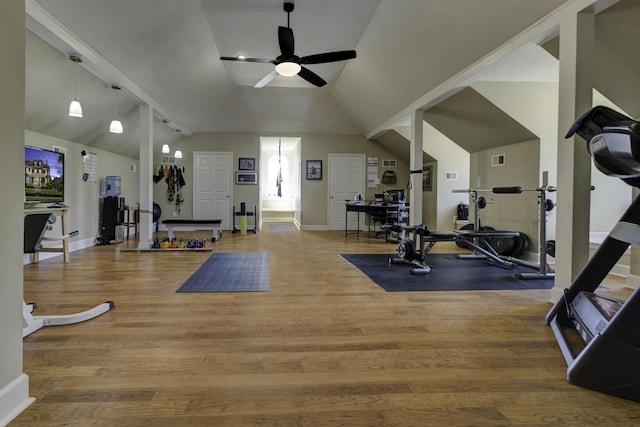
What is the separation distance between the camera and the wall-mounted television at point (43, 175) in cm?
436

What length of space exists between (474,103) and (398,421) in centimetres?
495

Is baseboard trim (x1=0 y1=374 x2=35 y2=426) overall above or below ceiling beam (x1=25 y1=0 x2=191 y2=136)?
below

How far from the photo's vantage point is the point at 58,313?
8.39 ft

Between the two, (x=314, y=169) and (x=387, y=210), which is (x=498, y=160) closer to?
(x=387, y=210)

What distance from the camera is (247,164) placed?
9211 millimetres

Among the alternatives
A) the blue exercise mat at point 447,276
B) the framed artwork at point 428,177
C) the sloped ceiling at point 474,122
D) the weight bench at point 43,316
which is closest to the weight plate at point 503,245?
the blue exercise mat at point 447,276

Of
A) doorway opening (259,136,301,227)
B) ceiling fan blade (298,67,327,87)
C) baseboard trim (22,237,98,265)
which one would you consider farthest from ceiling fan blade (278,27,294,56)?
doorway opening (259,136,301,227)

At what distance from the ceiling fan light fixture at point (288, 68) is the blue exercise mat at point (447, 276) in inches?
107

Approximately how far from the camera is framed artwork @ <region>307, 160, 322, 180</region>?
30.7 ft

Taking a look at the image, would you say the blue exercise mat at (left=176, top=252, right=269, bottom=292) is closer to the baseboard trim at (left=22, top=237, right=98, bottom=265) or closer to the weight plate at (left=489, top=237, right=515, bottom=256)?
the baseboard trim at (left=22, top=237, right=98, bottom=265)

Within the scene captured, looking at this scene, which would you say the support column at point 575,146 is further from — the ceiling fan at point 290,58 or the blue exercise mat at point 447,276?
the ceiling fan at point 290,58

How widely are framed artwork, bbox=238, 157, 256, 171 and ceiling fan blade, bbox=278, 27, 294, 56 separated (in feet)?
17.1

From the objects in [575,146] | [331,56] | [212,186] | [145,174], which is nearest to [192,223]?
[145,174]

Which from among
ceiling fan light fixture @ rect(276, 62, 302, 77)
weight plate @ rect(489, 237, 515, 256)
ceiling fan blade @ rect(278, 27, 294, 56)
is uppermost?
ceiling fan blade @ rect(278, 27, 294, 56)
